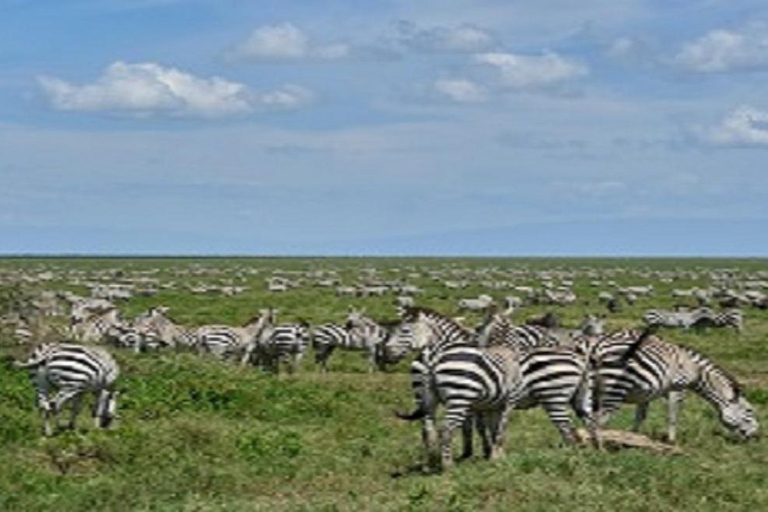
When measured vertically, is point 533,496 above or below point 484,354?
below

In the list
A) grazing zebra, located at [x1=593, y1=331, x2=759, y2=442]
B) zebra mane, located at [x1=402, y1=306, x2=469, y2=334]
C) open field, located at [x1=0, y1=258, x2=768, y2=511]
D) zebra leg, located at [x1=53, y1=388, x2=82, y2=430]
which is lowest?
open field, located at [x1=0, y1=258, x2=768, y2=511]

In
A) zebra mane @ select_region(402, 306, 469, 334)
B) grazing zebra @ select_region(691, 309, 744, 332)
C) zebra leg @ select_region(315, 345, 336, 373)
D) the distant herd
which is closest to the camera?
the distant herd

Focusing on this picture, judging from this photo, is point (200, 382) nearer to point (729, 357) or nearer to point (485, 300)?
point (729, 357)

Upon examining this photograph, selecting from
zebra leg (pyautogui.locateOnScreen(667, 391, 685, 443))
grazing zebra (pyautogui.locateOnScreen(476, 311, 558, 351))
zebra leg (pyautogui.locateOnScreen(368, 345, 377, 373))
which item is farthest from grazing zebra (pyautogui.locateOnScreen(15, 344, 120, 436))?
zebra leg (pyautogui.locateOnScreen(368, 345, 377, 373))

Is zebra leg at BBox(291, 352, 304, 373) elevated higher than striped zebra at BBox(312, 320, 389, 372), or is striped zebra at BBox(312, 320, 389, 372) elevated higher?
striped zebra at BBox(312, 320, 389, 372)

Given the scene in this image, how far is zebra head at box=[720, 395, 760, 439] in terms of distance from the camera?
22.0 metres

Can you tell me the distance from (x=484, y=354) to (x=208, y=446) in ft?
16.8

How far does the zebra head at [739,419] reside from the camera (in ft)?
72.2

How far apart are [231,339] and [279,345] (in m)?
1.25

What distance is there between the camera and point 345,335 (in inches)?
1426

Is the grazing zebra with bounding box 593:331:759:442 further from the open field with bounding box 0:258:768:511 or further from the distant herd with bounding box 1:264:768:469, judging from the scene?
the open field with bounding box 0:258:768:511

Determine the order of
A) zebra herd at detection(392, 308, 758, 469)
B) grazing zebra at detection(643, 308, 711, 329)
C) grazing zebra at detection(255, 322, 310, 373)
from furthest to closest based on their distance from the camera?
grazing zebra at detection(643, 308, 711, 329), grazing zebra at detection(255, 322, 310, 373), zebra herd at detection(392, 308, 758, 469)

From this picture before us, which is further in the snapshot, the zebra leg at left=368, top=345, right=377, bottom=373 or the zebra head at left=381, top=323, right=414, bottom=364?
the zebra leg at left=368, top=345, right=377, bottom=373

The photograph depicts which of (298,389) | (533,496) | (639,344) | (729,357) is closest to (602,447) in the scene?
(639,344)
